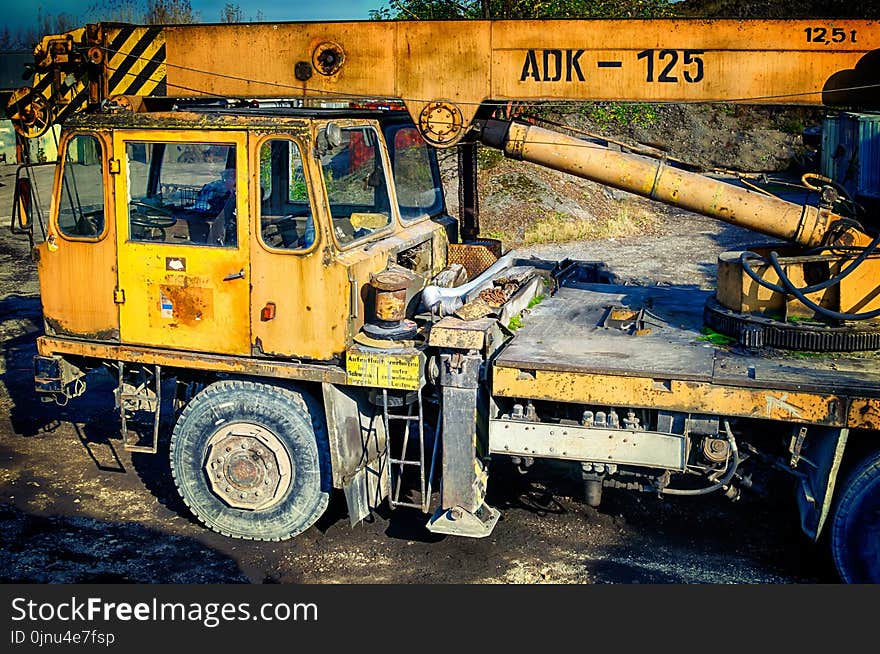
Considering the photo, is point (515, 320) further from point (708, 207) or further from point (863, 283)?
point (863, 283)

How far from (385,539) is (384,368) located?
1.32 m

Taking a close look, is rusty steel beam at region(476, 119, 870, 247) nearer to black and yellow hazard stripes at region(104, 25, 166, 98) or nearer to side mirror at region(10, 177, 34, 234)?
black and yellow hazard stripes at region(104, 25, 166, 98)

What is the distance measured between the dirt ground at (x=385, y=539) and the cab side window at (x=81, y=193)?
6.58 feet

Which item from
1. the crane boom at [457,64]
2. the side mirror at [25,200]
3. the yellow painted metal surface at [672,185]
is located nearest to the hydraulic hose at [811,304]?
the yellow painted metal surface at [672,185]

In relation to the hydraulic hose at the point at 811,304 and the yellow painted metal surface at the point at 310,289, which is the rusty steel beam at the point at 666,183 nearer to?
the hydraulic hose at the point at 811,304

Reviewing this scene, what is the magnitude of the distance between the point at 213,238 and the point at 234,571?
2.07 metres

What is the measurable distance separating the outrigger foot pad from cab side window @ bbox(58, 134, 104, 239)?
2.88 metres

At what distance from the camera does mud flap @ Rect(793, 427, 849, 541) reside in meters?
5.21

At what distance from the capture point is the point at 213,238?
6152 mm

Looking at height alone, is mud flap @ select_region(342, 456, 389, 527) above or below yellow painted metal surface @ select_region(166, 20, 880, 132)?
below

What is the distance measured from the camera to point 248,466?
629cm

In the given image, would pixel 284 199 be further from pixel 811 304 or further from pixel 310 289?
pixel 811 304

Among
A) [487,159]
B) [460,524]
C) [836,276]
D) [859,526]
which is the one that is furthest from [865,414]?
[487,159]

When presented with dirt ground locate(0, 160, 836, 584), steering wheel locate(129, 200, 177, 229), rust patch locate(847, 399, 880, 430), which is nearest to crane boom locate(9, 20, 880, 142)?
steering wheel locate(129, 200, 177, 229)
